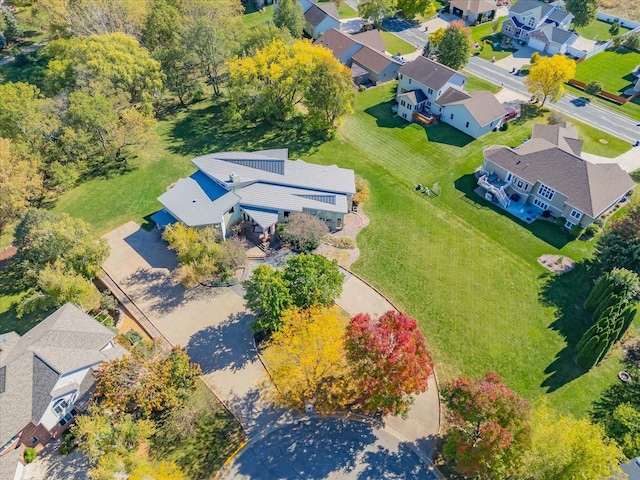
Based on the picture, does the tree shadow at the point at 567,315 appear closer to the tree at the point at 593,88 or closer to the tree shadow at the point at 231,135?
the tree shadow at the point at 231,135

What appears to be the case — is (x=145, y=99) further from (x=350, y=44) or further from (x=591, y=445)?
(x=591, y=445)

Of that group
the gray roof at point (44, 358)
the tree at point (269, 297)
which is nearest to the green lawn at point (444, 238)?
the tree at point (269, 297)

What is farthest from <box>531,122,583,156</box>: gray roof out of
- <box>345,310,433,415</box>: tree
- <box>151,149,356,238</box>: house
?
<box>345,310,433,415</box>: tree

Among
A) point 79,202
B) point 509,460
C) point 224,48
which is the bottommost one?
point 79,202

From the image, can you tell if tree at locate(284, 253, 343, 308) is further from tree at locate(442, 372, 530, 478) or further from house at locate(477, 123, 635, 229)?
house at locate(477, 123, 635, 229)

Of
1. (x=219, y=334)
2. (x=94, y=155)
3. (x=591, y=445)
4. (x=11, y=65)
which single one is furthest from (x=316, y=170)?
(x=11, y=65)

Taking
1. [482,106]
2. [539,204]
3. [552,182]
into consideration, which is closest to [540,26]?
[482,106]

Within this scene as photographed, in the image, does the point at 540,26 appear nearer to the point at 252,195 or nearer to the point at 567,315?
the point at 567,315
